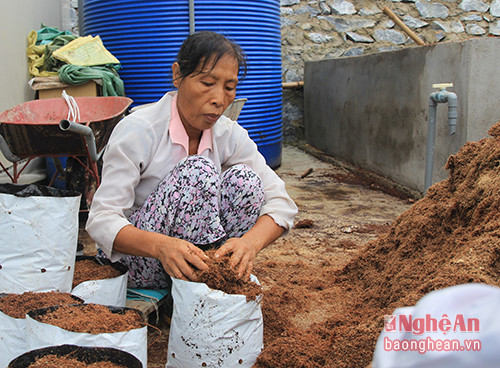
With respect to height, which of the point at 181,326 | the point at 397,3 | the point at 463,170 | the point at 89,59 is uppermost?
the point at 397,3

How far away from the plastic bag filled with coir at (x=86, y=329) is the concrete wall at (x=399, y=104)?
294cm

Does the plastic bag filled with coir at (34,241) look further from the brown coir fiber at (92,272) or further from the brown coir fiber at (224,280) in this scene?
the brown coir fiber at (224,280)

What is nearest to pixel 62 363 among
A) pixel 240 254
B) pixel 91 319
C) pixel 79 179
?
pixel 91 319

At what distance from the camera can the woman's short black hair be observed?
1829mm

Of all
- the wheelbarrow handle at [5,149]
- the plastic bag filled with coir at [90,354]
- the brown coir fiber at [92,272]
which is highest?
the wheelbarrow handle at [5,149]

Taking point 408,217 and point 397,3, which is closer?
point 408,217

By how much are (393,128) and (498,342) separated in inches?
179

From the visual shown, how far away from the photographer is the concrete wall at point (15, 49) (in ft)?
13.8

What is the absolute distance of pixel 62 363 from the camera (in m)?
1.23

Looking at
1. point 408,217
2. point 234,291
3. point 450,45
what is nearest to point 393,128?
point 450,45

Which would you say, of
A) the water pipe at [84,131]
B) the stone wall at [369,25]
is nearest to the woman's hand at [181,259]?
the water pipe at [84,131]

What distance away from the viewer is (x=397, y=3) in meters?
7.39

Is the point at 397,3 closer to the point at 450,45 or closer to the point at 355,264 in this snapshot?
the point at 450,45

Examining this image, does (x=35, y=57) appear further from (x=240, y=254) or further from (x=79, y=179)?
(x=240, y=254)
